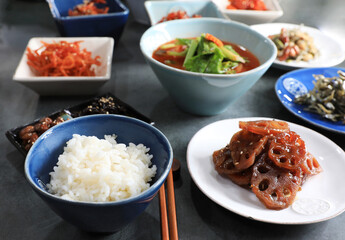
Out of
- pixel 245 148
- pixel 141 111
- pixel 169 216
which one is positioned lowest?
pixel 141 111

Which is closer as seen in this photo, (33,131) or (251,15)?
(33,131)

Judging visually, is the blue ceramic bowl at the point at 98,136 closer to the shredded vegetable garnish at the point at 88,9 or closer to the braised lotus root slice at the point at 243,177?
the braised lotus root slice at the point at 243,177

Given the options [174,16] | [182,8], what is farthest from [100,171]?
[182,8]

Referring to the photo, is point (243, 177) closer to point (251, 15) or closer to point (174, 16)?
point (174, 16)

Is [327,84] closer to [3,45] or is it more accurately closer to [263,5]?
[263,5]

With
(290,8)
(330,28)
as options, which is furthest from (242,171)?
(290,8)

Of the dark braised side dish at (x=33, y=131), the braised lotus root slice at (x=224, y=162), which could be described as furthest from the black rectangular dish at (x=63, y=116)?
the braised lotus root slice at (x=224, y=162)
